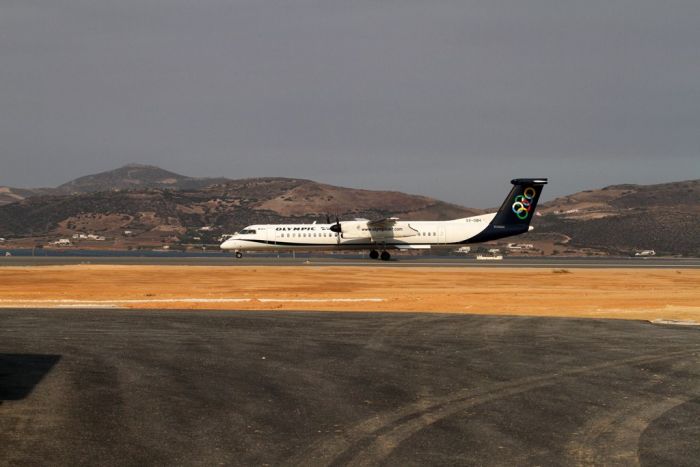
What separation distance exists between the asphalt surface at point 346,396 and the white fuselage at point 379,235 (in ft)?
183

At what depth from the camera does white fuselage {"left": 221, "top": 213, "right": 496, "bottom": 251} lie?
77.4 m

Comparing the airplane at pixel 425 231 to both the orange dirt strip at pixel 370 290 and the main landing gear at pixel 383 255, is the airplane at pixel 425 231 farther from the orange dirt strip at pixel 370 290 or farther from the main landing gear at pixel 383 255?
the orange dirt strip at pixel 370 290

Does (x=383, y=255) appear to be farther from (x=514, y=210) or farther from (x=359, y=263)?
(x=514, y=210)

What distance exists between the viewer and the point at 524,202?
77.6m

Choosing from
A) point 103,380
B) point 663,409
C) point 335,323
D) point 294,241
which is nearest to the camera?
point 663,409

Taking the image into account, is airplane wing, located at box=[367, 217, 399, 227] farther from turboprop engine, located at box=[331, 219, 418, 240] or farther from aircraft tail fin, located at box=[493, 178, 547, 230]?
aircraft tail fin, located at box=[493, 178, 547, 230]

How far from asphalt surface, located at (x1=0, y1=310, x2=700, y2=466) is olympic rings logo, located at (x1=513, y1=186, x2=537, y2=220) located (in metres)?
56.6

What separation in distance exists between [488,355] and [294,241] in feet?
208

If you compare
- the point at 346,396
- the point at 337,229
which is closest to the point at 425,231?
the point at 337,229

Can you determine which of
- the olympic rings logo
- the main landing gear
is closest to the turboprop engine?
the main landing gear

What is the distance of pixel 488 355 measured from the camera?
17.1 meters

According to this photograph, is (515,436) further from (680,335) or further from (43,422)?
(680,335)

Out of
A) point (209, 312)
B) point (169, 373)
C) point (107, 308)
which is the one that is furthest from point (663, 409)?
point (107, 308)

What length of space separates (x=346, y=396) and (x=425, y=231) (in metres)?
65.7
